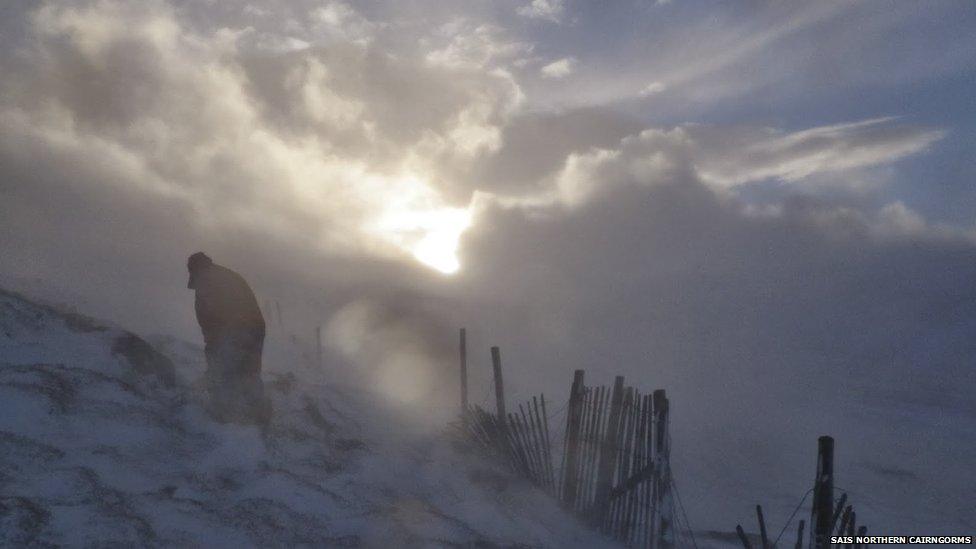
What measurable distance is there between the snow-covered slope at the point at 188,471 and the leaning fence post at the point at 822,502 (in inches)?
119

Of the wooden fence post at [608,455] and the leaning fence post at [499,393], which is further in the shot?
the leaning fence post at [499,393]

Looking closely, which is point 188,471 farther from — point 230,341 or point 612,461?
point 612,461

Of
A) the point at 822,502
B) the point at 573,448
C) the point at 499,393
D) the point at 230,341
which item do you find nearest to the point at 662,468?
the point at 573,448

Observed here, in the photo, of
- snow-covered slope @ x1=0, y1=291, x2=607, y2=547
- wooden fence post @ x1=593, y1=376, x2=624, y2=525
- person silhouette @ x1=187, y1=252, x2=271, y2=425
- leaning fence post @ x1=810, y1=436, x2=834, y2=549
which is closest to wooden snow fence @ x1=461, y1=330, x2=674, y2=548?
wooden fence post @ x1=593, y1=376, x2=624, y2=525

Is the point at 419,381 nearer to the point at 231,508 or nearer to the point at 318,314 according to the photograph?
the point at 231,508

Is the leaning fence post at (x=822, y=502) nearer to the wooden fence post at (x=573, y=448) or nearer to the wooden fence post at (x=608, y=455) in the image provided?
the wooden fence post at (x=608, y=455)

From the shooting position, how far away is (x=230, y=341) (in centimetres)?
870

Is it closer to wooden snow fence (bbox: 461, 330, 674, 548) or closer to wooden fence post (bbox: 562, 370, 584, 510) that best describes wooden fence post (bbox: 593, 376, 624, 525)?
wooden snow fence (bbox: 461, 330, 674, 548)

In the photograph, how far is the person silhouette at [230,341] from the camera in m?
8.34

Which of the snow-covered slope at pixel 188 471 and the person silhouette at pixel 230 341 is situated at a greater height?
the person silhouette at pixel 230 341

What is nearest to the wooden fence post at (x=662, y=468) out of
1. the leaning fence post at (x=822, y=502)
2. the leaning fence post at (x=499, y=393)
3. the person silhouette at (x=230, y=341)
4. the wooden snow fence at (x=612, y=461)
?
the wooden snow fence at (x=612, y=461)

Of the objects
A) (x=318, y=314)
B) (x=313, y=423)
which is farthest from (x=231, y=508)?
(x=318, y=314)

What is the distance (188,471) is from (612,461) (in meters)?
5.14

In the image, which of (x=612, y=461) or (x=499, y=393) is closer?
(x=612, y=461)
